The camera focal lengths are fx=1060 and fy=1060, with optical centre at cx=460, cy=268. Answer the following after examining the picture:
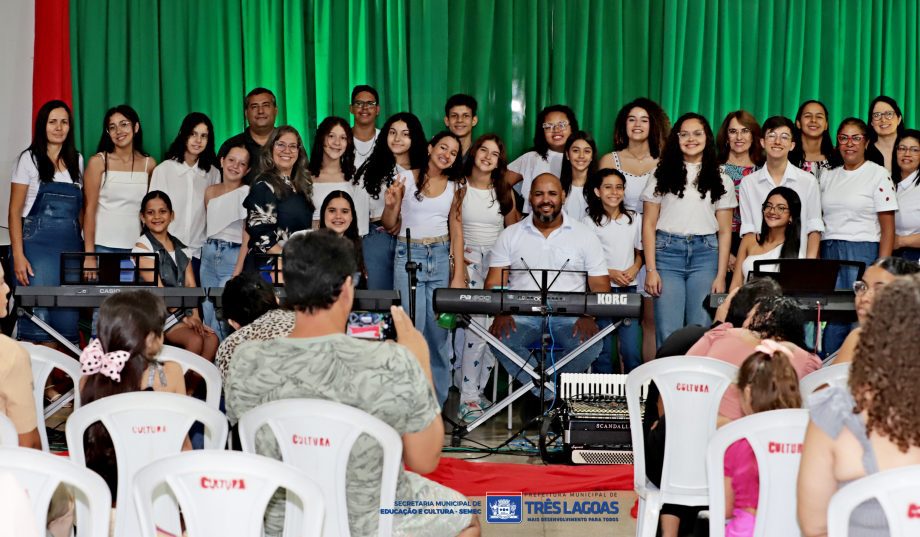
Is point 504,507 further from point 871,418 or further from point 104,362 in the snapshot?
point 871,418

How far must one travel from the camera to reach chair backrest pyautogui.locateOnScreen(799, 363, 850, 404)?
3045mm

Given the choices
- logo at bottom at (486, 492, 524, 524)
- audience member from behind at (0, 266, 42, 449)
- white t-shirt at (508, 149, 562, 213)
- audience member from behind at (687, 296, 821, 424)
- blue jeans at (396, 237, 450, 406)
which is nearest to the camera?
audience member from behind at (0, 266, 42, 449)

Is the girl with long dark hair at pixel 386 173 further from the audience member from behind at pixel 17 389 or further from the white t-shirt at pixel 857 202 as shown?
the audience member from behind at pixel 17 389

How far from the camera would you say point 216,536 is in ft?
6.85

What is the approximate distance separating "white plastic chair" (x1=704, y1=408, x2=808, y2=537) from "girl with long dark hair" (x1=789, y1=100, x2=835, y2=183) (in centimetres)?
393

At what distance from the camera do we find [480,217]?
605 centimetres

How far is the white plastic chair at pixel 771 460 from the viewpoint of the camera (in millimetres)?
2510

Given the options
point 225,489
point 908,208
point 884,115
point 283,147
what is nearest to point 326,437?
point 225,489

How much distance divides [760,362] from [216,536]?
1.50 metres

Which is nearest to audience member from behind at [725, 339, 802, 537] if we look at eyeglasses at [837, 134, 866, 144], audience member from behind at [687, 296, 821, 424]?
audience member from behind at [687, 296, 821, 424]

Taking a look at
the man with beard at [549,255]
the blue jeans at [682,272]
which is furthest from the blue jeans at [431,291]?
the blue jeans at [682,272]

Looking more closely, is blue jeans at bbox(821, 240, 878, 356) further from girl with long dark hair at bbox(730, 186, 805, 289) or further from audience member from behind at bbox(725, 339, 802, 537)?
audience member from behind at bbox(725, 339, 802, 537)

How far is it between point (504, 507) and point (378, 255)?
7.33ft

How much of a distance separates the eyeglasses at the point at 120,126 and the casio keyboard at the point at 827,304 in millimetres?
3438
